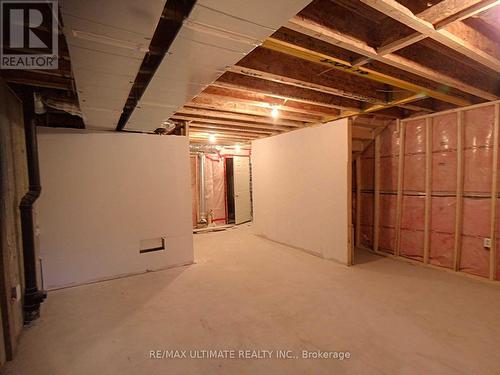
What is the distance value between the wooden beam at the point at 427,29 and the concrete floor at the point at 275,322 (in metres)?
2.11

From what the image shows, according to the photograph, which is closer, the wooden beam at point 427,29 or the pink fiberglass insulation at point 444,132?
the wooden beam at point 427,29

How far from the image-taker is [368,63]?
82.7 inches

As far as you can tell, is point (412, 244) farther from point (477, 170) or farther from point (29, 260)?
point (29, 260)

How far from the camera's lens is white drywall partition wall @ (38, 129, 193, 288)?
9.31 feet

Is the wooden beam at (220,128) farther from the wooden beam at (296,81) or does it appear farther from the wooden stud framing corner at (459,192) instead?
the wooden stud framing corner at (459,192)

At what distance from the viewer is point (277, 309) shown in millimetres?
2275

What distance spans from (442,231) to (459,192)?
557 mm

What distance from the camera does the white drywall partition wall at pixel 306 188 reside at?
11.2ft

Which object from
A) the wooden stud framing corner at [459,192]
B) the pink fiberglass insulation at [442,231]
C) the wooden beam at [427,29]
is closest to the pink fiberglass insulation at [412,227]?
the pink fiberglass insulation at [442,231]

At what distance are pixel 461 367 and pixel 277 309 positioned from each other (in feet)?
4.29

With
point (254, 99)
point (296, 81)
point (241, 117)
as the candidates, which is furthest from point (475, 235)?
point (241, 117)

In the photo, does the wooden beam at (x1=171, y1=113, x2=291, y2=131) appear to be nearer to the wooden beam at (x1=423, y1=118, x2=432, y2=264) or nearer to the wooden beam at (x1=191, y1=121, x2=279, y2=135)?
the wooden beam at (x1=191, y1=121, x2=279, y2=135)

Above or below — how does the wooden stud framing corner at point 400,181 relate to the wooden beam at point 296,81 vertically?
below

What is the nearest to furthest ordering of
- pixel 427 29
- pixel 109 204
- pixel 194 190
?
pixel 427 29, pixel 109 204, pixel 194 190
